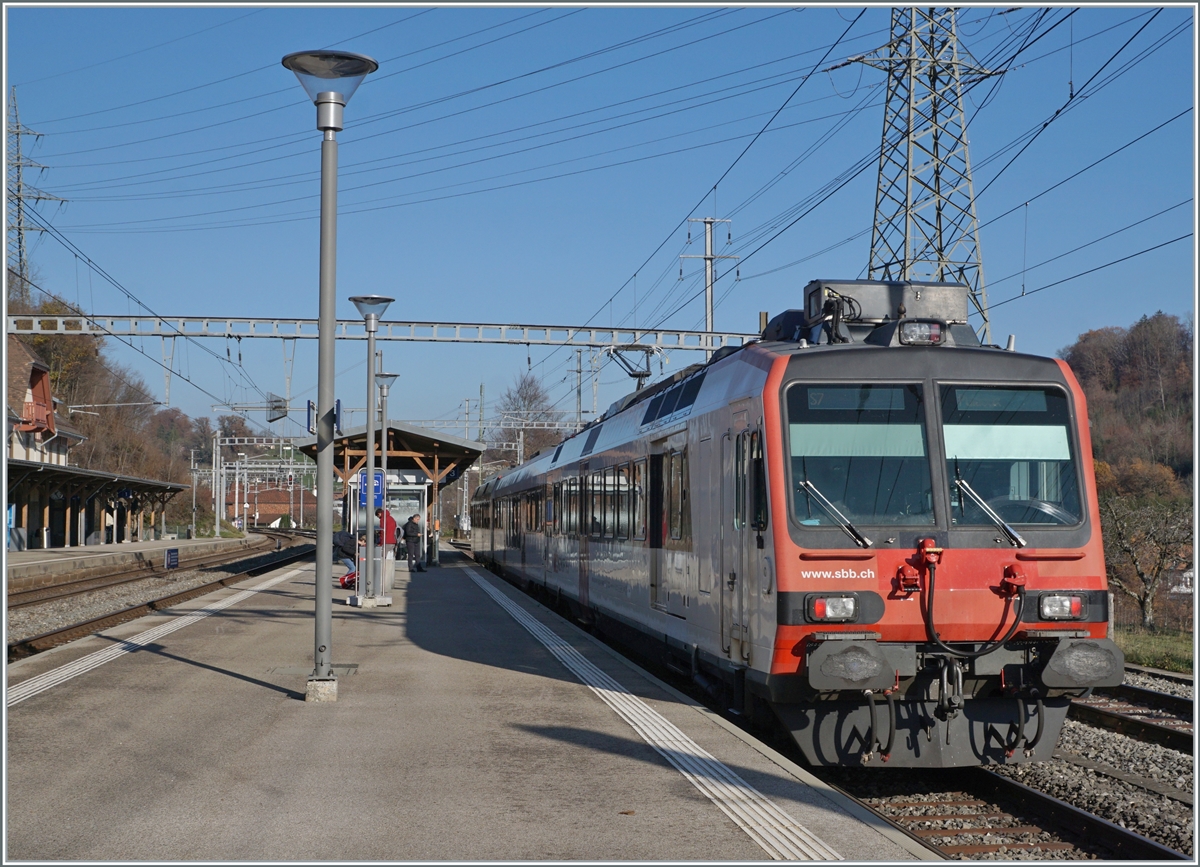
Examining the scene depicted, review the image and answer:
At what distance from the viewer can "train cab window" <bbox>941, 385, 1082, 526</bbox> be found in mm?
8180

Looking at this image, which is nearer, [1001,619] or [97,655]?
[1001,619]

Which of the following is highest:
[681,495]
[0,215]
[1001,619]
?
[0,215]

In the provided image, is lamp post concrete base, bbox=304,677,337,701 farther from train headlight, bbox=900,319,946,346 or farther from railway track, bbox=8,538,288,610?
railway track, bbox=8,538,288,610

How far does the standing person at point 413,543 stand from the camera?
31797mm

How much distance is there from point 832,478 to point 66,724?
5.64 m

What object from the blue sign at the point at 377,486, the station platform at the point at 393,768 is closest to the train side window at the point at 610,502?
the station platform at the point at 393,768

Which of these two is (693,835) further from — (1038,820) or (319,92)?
(319,92)

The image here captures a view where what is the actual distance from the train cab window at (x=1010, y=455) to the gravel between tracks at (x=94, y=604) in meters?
12.8

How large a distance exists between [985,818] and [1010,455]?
241cm

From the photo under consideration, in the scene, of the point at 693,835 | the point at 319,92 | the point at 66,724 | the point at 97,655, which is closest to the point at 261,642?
the point at 97,655

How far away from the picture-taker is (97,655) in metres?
12.5

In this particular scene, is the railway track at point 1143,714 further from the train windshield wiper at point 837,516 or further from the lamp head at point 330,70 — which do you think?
the lamp head at point 330,70

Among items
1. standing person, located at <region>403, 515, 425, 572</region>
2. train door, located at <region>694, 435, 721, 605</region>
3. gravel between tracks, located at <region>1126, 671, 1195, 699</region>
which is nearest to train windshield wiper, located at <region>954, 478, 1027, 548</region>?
train door, located at <region>694, 435, 721, 605</region>

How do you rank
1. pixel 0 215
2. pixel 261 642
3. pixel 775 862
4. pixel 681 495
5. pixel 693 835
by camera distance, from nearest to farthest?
pixel 775 862 → pixel 693 835 → pixel 0 215 → pixel 681 495 → pixel 261 642
